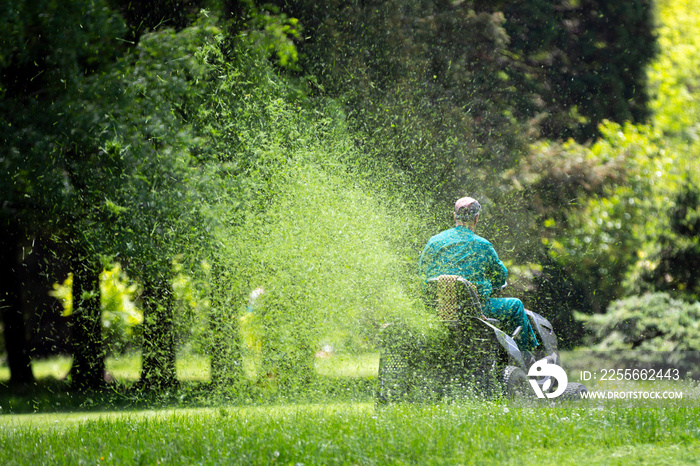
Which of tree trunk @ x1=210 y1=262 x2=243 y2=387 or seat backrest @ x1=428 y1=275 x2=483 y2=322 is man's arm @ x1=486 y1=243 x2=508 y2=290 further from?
tree trunk @ x1=210 y1=262 x2=243 y2=387

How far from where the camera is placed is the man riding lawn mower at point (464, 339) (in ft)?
21.1

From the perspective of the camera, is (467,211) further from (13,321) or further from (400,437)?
(13,321)

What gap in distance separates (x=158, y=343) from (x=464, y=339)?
4888 mm

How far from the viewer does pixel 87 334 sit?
35.7 ft

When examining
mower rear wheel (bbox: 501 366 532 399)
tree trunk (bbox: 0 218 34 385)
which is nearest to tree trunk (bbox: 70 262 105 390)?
tree trunk (bbox: 0 218 34 385)

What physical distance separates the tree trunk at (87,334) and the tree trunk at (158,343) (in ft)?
2.94

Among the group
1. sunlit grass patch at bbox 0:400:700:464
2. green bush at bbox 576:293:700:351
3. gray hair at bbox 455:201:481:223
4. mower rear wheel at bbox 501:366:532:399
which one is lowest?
sunlit grass patch at bbox 0:400:700:464

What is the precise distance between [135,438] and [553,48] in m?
11.9

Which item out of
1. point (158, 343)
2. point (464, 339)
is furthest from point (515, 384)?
point (158, 343)

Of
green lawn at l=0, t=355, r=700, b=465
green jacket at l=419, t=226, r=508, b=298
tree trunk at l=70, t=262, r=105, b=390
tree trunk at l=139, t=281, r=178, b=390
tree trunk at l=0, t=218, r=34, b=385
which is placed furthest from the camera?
tree trunk at l=0, t=218, r=34, b=385

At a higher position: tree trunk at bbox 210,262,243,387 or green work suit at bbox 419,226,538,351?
green work suit at bbox 419,226,538,351

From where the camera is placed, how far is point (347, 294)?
779 cm

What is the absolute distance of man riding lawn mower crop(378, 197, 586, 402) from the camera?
6.42 meters

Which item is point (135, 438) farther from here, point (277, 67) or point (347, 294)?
point (277, 67)
